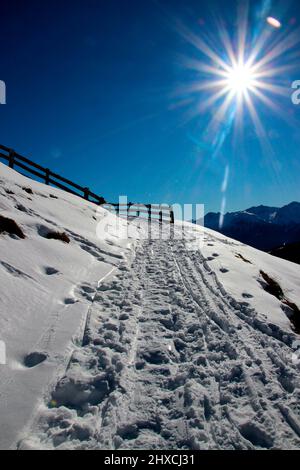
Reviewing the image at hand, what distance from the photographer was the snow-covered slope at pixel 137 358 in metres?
3.11

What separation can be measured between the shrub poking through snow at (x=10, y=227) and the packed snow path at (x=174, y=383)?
3.31 metres

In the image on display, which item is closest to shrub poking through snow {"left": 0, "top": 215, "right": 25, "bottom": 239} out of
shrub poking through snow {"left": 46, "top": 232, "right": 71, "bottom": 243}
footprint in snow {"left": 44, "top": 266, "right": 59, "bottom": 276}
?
shrub poking through snow {"left": 46, "top": 232, "right": 71, "bottom": 243}

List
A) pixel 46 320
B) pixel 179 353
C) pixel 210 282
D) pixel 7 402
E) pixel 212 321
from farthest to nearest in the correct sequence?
1. pixel 210 282
2. pixel 212 321
3. pixel 46 320
4. pixel 179 353
5. pixel 7 402

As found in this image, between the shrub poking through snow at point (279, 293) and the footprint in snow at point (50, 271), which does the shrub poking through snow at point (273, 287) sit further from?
the footprint in snow at point (50, 271)

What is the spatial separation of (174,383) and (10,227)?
6.44 metres

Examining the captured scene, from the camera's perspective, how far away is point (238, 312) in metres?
6.25

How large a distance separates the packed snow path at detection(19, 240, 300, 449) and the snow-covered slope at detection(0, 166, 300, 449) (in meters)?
0.02

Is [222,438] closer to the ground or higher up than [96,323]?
closer to the ground

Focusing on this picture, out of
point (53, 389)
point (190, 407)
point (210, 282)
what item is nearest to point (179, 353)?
point (190, 407)

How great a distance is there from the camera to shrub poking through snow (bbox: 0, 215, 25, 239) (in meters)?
7.94

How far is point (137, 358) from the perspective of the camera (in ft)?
14.5

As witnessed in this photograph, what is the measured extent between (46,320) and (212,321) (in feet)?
10.6
